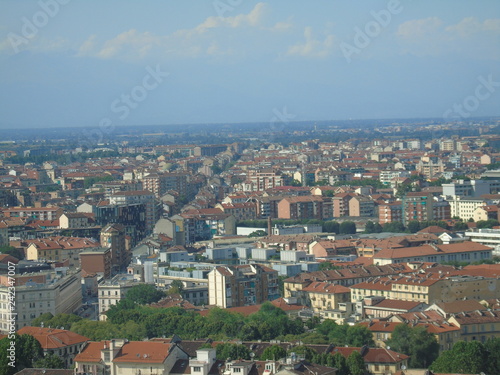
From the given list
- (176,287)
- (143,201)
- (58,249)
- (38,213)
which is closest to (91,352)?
(176,287)

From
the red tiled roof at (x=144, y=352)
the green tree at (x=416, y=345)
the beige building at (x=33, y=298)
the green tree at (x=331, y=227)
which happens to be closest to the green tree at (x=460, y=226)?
the green tree at (x=331, y=227)

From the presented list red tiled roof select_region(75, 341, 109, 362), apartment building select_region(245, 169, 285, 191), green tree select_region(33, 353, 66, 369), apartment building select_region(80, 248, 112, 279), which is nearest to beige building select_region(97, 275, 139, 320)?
apartment building select_region(80, 248, 112, 279)

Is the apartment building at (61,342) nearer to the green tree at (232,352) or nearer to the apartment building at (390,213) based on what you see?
the green tree at (232,352)

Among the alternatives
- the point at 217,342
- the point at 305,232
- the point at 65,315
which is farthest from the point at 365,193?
the point at 217,342

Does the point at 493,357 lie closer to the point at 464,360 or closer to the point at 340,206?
the point at 464,360

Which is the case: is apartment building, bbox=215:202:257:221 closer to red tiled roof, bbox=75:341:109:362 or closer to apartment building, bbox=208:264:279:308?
apartment building, bbox=208:264:279:308

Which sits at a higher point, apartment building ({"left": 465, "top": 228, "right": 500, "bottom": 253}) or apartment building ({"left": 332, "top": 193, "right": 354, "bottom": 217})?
apartment building ({"left": 465, "top": 228, "right": 500, "bottom": 253})
